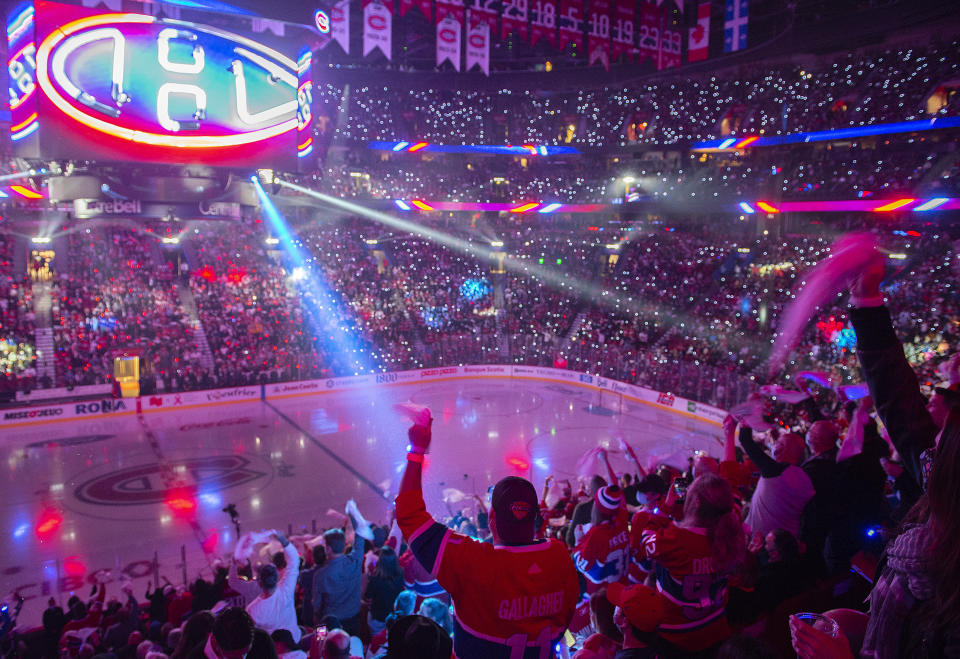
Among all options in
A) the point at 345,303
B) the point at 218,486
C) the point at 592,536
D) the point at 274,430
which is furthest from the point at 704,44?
the point at 592,536

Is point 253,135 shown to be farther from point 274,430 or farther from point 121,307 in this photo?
point 121,307

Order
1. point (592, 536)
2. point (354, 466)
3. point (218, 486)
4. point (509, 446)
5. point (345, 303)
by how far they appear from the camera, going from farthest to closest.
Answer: point (345, 303), point (509, 446), point (354, 466), point (218, 486), point (592, 536)

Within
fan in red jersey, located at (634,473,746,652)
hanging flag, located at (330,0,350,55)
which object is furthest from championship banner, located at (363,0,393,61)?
fan in red jersey, located at (634,473,746,652)

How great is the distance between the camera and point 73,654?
533cm

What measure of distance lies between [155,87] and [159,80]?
0.15 metres

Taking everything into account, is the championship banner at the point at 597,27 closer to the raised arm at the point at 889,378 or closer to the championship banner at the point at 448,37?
the championship banner at the point at 448,37

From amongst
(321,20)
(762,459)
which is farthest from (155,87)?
(762,459)

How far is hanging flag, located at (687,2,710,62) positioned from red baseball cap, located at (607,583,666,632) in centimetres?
2303

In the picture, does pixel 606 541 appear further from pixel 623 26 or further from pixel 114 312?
pixel 114 312

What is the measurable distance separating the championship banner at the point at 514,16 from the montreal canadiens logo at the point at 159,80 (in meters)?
10.2

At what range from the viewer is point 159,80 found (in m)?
11.2

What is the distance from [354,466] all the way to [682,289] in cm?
Result: 1765

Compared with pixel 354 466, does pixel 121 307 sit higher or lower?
higher

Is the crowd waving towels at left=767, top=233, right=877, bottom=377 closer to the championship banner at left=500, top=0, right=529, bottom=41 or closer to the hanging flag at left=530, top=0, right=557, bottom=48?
the championship banner at left=500, top=0, right=529, bottom=41
